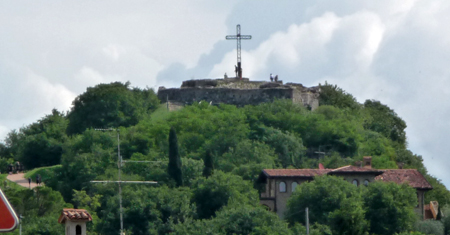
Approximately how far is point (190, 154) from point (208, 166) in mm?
6342

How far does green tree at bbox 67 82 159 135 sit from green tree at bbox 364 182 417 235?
28.5 m

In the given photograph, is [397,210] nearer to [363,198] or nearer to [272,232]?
[363,198]

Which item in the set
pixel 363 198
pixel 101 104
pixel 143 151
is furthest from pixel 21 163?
pixel 363 198

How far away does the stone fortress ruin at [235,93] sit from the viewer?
78.4 metres

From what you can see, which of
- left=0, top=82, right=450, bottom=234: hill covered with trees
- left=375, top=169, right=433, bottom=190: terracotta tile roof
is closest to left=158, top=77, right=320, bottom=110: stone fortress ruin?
left=0, top=82, right=450, bottom=234: hill covered with trees

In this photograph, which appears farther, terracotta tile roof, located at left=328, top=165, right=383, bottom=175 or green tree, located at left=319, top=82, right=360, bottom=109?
green tree, located at left=319, top=82, right=360, bottom=109

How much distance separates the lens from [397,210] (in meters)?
47.4

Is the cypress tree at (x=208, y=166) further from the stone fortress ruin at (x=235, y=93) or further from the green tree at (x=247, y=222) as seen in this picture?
the stone fortress ruin at (x=235, y=93)

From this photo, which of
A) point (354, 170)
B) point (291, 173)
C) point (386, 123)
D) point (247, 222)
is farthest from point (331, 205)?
point (386, 123)

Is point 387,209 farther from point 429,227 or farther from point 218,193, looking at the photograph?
point 218,193

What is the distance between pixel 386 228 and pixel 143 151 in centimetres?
2418

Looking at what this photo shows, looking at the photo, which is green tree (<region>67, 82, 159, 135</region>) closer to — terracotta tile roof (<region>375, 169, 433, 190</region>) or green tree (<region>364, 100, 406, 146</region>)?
green tree (<region>364, 100, 406, 146</region>)

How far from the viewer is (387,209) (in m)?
47.6

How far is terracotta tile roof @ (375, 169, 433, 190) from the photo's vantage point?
5650 cm
